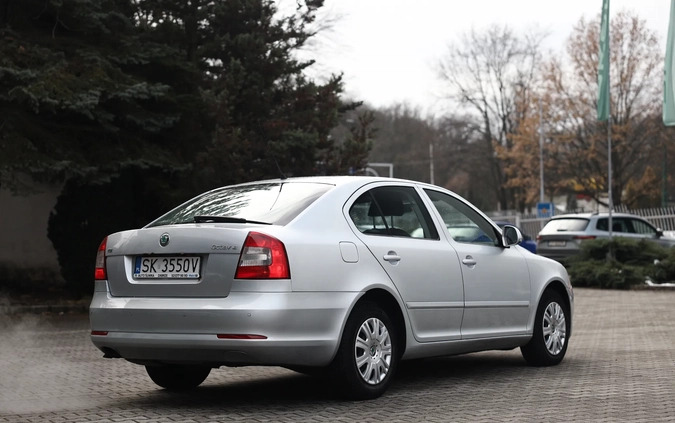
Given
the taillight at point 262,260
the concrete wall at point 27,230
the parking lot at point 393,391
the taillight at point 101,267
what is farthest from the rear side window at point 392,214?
the concrete wall at point 27,230

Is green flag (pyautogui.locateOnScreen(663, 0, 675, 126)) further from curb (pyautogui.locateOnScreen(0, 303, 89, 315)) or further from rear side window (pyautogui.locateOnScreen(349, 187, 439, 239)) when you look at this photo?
rear side window (pyautogui.locateOnScreen(349, 187, 439, 239))

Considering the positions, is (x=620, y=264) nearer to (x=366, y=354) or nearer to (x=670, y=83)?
(x=670, y=83)

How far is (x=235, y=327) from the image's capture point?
7020 mm

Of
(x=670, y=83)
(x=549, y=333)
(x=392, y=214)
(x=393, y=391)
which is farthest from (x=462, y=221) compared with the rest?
(x=670, y=83)

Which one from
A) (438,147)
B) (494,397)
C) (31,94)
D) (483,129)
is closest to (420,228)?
(494,397)

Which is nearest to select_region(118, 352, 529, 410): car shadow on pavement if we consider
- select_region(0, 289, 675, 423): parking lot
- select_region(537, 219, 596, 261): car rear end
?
select_region(0, 289, 675, 423): parking lot

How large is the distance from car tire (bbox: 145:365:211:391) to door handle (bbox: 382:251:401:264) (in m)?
1.64

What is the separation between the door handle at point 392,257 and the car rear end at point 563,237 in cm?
1960

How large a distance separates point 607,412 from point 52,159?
11.5 meters

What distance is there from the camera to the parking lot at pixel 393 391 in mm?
7164

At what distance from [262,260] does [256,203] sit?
86cm

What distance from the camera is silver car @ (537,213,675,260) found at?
27.5m

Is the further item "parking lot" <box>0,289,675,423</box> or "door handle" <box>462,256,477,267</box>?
"door handle" <box>462,256,477,267</box>

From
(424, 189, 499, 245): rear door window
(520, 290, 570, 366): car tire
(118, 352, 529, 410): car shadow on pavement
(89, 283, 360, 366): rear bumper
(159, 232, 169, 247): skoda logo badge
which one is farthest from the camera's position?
(520, 290, 570, 366): car tire
